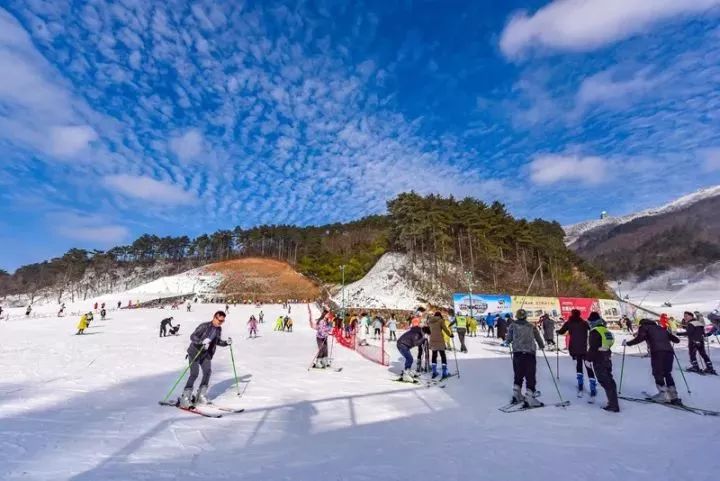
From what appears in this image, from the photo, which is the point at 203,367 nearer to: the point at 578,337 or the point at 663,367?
the point at 578,337

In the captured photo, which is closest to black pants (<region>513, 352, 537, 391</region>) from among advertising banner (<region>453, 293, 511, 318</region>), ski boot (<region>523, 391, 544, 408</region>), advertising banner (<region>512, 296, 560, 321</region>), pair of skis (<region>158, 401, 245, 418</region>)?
ski boot (<region>523, 391, 544, 408</region>)

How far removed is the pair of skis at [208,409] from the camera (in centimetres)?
670

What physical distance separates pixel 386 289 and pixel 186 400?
1861 inches

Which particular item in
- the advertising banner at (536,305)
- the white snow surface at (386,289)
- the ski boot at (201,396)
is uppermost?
the white snow surface at (386,289)

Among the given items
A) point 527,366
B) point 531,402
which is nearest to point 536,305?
point 531,402

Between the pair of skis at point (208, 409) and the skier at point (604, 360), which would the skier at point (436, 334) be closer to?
the skier at point (604, 360)

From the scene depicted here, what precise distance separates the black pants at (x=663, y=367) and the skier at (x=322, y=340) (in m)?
7.92

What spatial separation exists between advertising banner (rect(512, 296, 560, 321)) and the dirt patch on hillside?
45098 mm

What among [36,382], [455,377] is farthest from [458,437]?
[36,382]

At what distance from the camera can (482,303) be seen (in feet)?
105

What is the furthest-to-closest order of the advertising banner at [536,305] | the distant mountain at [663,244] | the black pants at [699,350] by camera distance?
1. the distant mountain at [663,244]
2. the advertising banner at [536,305]
3. the black pants at [699,350]

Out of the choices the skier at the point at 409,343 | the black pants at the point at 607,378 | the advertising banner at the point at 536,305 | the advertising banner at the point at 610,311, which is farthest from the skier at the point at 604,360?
the advertising banner at the point at 610,311

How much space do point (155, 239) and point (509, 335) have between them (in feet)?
434

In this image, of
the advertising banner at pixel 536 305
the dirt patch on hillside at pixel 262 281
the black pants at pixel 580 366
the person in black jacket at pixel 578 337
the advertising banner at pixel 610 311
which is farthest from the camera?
the dirt patch on hillside at pixel 262 281
